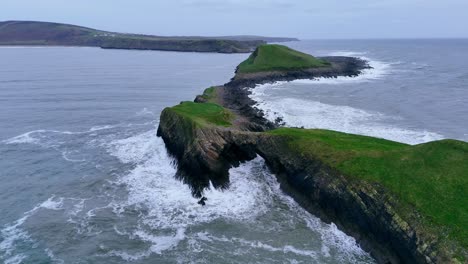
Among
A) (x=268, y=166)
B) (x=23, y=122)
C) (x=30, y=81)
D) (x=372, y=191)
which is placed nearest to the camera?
(x=372, y=191)

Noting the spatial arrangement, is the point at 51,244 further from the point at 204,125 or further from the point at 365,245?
the point at 365,245

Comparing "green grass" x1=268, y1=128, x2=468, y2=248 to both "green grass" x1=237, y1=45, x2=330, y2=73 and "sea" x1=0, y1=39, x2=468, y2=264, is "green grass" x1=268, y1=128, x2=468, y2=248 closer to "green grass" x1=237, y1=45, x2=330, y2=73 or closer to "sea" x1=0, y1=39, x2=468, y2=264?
"sea" x1=0, y1=39, x2=468, y2=264

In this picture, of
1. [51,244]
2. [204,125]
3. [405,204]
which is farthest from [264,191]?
[51,244]

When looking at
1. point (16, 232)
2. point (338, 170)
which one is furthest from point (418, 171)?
point (16, 232)

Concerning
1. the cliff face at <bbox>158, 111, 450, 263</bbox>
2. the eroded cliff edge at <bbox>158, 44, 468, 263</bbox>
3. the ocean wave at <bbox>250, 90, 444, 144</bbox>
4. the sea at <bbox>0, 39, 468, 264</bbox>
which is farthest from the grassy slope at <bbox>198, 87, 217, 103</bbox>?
the cliff face at <bbox>158, 111, 450, 263</bbox>

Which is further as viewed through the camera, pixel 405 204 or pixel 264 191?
pixel 264 191

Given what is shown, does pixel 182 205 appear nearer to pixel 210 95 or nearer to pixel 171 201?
pixel 171 201

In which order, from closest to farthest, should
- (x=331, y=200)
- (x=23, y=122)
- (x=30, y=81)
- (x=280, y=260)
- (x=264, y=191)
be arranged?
(x=280, y=260) < (x=331, y=200) < (x=264, y=191) < (x=23, y=122) < (x=30, y=81)
